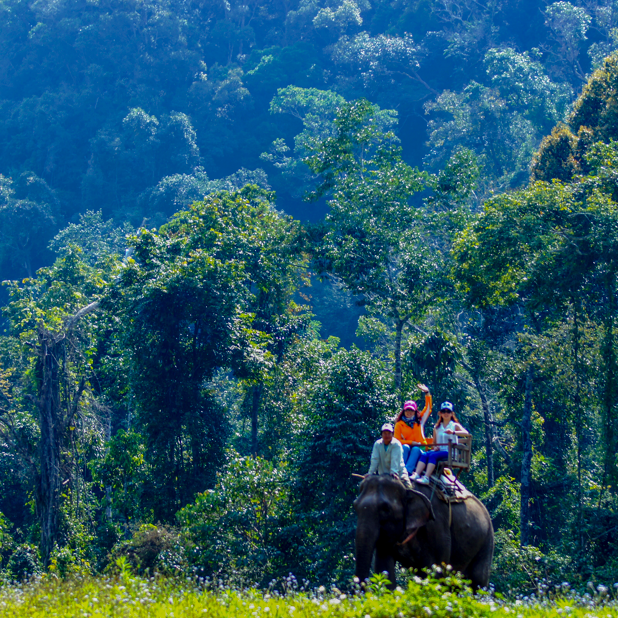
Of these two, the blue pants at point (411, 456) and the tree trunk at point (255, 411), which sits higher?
the blue pants at point (411, 456)

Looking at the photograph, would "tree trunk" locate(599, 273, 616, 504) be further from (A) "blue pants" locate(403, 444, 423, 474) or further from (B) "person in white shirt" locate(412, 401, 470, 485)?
(A) "blue pants" locate(403, 444, 423, 474)

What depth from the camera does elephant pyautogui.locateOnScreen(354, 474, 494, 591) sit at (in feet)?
24.9

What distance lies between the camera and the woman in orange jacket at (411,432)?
28.0 feet

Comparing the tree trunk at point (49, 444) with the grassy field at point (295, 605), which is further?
the tree trunk at point (49, 444)

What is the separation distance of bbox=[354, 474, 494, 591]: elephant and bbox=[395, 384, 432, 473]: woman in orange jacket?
0.45 metres

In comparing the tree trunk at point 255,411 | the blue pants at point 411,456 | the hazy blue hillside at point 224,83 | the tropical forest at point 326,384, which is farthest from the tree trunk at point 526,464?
the hazy blue hillside at point 224,83

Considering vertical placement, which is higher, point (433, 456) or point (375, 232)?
point (375, 232)

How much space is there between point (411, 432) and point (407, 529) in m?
1.37

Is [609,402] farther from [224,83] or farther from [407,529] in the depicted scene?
[224,83]

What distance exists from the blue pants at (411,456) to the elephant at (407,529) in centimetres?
38

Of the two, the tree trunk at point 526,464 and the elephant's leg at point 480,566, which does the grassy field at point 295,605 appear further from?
the tree trunk at point 526,464

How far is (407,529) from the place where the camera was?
770 centimetres

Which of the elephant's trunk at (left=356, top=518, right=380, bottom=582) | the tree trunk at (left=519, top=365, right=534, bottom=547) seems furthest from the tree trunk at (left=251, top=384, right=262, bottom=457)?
the elephant's trunk at (left=356, top=518, right=380, bottom=582)

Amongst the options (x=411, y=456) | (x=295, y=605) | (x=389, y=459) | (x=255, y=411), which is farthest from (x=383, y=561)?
(x=255, y=411)
